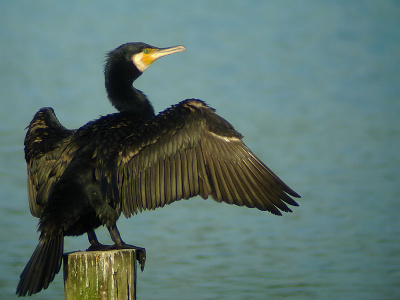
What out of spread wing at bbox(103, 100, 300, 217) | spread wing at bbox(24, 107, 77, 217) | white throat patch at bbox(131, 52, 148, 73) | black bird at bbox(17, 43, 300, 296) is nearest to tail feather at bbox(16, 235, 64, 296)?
black bird at bbox(17, 43, 300, 296)

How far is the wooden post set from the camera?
3.27 m

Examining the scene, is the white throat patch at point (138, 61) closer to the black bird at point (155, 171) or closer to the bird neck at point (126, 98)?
the bird neck at point (126, 98)

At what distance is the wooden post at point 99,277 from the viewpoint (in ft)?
10.7

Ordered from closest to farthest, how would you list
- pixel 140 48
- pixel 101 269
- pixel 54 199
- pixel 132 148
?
pixel 101 269, pixel 54 199, pixel 132 148, pixel 140 48

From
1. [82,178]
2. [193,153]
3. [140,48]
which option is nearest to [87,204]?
[82,178]

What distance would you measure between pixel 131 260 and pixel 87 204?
0.62 m

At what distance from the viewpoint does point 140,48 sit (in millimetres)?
5008

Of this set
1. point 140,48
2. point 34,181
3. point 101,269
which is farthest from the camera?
point 140,48

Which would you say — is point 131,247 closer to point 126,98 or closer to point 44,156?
point 44,156

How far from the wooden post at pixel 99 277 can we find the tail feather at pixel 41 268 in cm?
11

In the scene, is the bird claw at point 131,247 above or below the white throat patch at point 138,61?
below

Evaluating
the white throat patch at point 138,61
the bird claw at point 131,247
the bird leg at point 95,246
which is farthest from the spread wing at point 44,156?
the white throat patch at point 138,61

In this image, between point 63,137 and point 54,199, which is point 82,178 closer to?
point 54,199

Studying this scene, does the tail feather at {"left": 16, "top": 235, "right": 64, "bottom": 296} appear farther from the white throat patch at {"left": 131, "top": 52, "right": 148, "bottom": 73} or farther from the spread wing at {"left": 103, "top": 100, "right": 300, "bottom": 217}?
the white throat patch at {"left": 131, "top": 52, "right": 148, "bottom": 73}
